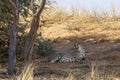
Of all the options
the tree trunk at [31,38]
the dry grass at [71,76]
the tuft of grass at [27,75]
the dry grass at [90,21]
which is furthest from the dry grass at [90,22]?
the tuft of grass at [27,75]

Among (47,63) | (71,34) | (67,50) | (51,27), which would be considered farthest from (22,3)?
(51,27)

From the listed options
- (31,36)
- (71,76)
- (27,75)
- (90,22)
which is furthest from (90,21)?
(27,75)

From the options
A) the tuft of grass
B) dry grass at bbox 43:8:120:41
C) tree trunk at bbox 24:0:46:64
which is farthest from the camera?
dry grass at bbox 43:8:120:41

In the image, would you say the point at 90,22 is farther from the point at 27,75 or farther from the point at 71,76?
the point at 27,75

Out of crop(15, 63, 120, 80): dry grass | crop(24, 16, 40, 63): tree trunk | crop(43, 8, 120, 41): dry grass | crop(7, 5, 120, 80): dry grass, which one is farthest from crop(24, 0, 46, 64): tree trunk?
crop(43, 8, 120, 41): dry grass

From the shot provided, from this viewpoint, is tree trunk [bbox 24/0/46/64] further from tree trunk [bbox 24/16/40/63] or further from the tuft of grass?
the tuft of grass

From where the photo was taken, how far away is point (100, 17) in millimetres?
15711

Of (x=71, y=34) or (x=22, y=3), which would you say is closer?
(x=22, y=3)

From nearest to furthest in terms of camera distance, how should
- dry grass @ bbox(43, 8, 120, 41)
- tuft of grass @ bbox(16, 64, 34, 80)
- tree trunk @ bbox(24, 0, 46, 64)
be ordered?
tuft of grass @ bbox(16, 64, 34, 80) < tree trunk @ bbox(24, 0, 46, 64) < dry grass @ bbox(43, 8, 120, 41)

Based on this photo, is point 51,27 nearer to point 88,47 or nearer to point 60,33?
point 60,33

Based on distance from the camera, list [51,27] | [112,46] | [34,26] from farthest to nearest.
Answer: [51,27], [112,46], [34,26]

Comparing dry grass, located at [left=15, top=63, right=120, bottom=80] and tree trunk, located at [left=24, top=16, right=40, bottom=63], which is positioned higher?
tree trunk, located at [left=24, top=16, right=40, bottom=63]

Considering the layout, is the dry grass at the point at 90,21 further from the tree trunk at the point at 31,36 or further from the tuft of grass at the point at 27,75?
the tuft of grass at the point at 27,75

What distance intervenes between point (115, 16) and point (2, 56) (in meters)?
6.49
